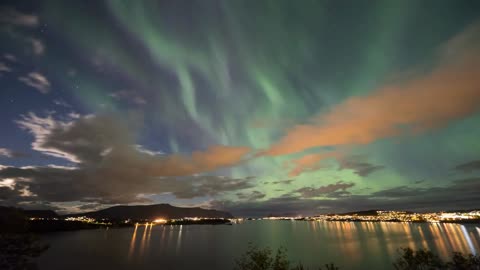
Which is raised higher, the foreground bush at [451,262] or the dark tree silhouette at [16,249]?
the dark tree silhouette at [16,249]

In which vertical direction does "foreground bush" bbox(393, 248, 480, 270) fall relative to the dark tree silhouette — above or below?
below

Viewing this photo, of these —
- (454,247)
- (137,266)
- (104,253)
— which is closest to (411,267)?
(137,266)

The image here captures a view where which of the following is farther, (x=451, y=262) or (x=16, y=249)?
(x=451, y=262)

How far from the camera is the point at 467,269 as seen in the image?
70.5ft

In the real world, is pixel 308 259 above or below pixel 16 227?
below

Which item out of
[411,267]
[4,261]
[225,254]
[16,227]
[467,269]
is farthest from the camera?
[225,254]

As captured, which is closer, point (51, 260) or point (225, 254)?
point (51, 260)

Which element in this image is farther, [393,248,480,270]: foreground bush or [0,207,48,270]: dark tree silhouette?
[393,248,480,270]: foreground bush

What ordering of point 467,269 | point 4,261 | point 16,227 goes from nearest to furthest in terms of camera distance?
point 4,261
point 467,269
point 16,227

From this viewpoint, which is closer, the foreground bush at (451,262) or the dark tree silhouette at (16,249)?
the dark tree silhouette at (16,249)

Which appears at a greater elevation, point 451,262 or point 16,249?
point 16,249

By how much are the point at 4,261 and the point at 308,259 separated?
3556 inches

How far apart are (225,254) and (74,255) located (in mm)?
61896

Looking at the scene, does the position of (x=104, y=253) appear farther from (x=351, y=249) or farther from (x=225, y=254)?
(x=351, y=249)
